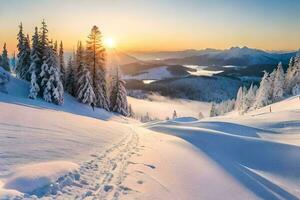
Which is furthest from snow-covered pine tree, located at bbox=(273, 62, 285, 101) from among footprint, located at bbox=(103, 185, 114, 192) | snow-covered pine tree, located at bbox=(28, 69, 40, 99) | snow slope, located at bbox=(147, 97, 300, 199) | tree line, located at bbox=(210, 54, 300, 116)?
footprint, located at bbox=(103, 185, 114, 192)

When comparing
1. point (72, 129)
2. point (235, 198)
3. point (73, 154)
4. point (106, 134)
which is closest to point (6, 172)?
point (73, 154)

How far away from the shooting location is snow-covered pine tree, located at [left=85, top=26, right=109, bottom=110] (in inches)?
2104

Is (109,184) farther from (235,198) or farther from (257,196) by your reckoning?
(257,196)

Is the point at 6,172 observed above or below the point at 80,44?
below

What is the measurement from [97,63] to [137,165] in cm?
4279

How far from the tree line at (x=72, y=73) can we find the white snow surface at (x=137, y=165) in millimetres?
27442

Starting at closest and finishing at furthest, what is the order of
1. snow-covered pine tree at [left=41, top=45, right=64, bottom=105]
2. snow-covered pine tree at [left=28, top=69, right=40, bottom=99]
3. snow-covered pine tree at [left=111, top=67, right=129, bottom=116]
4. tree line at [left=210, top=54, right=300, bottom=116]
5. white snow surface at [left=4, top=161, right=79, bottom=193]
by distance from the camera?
white snow surface at [left=4, top=161, right=79, bottom=193] → snow-covered pine tree at [left=28, top=69, right=40, bottom=99] → snow-covered pine tree at [left=41, top=45, right=64, bottom=105] → snow-covered pine tree at [left=111, top=67, right=129, bottom=116] → tree line at [left=210, top=54, right=300, bottom=116]

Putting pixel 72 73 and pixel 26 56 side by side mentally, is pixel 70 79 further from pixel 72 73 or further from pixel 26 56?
pixel 26 56

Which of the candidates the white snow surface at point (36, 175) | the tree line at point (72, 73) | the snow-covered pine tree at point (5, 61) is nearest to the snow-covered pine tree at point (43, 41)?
the tree line at point (72, 73)

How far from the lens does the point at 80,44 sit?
5834 cm

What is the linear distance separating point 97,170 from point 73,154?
1.86m

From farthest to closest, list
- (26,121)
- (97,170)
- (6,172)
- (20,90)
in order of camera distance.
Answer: (20,90) → (26,121) → (97,170) → (6,172)

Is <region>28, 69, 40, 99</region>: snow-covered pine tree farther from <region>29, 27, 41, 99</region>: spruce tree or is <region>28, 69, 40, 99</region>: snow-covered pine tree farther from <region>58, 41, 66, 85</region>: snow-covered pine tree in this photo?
<region>58, 41, 66, 85</region>: snow-covered pine tree

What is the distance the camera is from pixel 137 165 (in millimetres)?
13172
